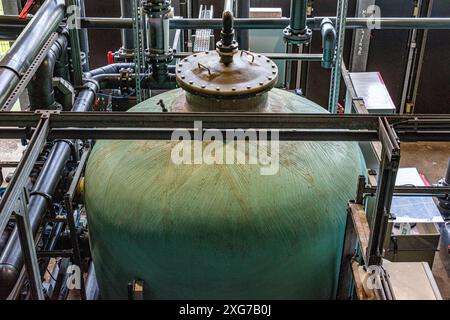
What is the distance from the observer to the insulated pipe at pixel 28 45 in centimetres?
358

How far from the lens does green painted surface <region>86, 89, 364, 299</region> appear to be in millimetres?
3129

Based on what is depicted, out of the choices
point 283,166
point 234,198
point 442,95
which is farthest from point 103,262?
point 442,95

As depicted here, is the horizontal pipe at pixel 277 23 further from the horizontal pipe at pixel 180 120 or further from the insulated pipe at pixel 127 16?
the horizontal pipe at pixel 180 120

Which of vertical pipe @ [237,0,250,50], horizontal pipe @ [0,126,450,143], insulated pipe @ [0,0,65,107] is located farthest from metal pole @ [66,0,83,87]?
horizontal pipe @ [0,126,450,143]

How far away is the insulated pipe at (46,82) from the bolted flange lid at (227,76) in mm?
1431

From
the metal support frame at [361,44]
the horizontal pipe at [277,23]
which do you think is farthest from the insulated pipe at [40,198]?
the metal support frame at [361,44]

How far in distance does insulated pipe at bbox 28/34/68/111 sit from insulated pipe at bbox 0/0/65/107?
0.75ft

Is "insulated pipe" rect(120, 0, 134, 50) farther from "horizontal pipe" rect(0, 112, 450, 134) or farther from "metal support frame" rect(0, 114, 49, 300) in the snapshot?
"metal support frame" rect(0, 114, 49, 300)

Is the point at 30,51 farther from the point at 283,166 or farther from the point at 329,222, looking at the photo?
the point at 329,222

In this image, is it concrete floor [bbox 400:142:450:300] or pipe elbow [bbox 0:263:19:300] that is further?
concrete floor [bbox 400:142:450:300]

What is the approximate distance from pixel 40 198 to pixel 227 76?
1585 millimetres

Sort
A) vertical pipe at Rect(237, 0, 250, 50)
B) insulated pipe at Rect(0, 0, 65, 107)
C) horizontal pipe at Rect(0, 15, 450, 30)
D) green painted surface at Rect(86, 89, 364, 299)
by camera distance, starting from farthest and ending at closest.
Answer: vertical pipe at Rect(237, 0, 250, 50), horizontal pipe at Rect(0, 15, 450, 30), insulated pipe at Rect(0, 0, 65, 107), green painted surface at Rect(86, 89, 364, 299)
